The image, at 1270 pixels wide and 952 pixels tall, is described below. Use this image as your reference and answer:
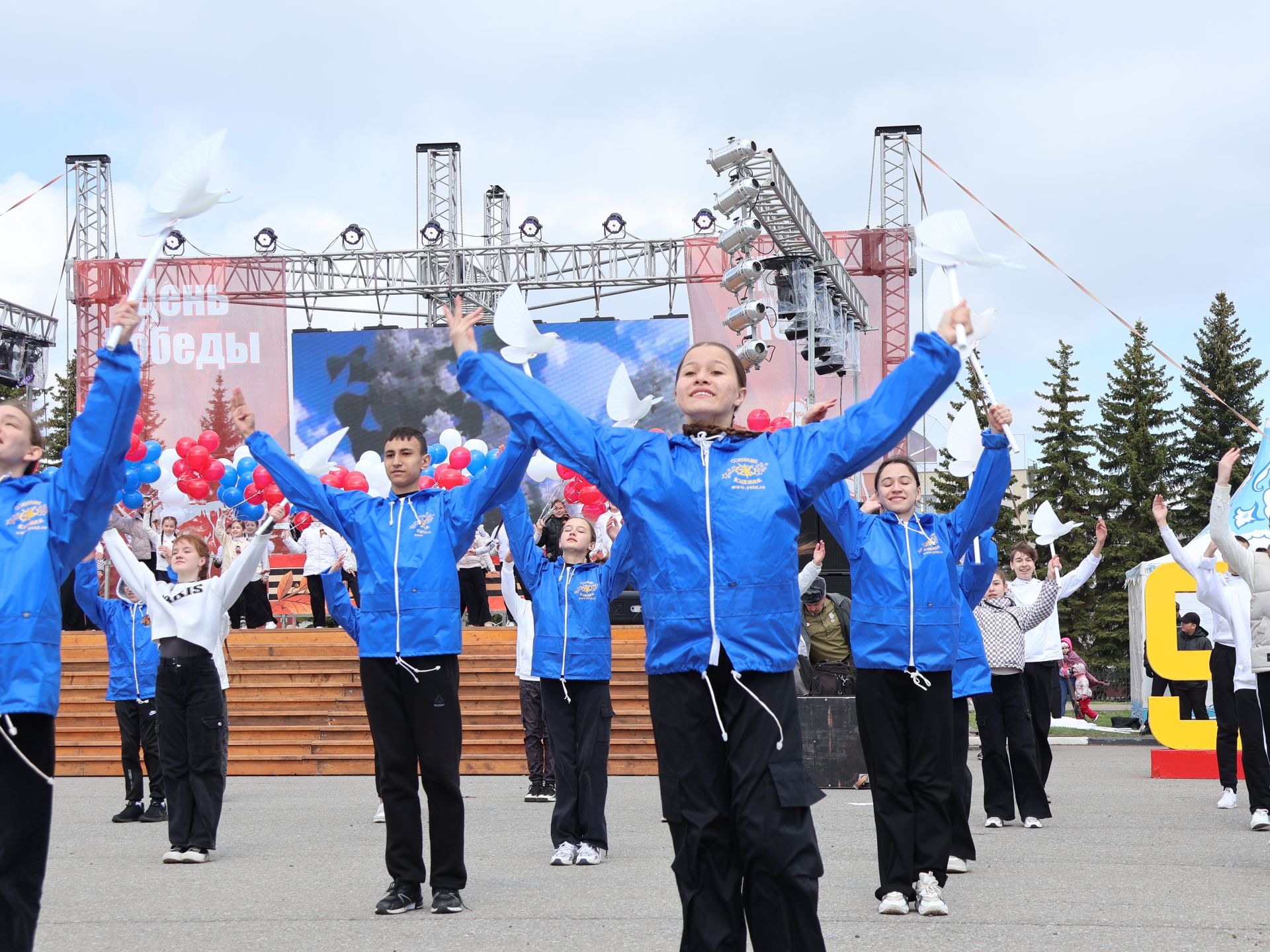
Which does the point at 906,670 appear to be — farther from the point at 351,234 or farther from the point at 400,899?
the point at 351,234

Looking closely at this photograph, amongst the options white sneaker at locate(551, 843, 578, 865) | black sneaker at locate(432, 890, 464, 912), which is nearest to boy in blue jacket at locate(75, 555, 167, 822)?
white sneaker at locate(551, 843, 578, 865)

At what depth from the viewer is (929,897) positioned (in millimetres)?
6203

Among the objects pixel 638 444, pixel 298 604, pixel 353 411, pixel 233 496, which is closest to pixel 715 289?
pixel 353 411

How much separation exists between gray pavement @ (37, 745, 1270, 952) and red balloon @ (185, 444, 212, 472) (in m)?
11.5

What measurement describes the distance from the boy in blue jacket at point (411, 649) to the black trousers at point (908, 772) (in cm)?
180

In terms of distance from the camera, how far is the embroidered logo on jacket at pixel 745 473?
4.00 m

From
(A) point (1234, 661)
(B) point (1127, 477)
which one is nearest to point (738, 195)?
(A) point (1234, 661)

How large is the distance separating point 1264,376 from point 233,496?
34.7 metres

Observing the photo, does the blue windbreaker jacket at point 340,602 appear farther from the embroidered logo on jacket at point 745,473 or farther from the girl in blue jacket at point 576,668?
the embroidered logo on jacket at point 745,473

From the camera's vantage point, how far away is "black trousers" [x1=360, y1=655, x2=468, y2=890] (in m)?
6.27

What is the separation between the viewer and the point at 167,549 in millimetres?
16531

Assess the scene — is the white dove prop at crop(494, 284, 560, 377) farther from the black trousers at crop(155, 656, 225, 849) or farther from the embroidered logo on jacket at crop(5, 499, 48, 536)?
the black trousers at crop(155, 656, 225, 849)

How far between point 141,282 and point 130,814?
7.37 m

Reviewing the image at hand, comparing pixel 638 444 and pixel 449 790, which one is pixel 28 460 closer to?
pixel 638 444
